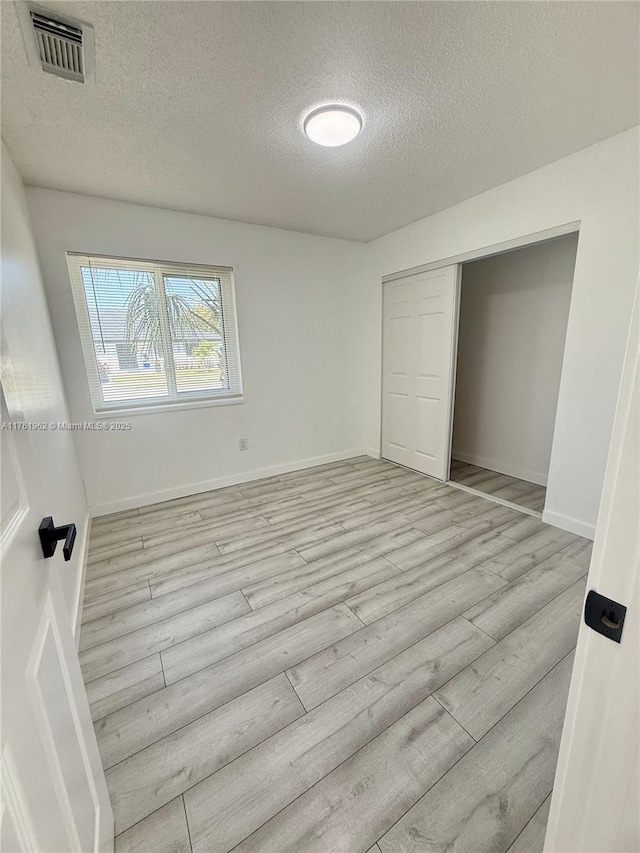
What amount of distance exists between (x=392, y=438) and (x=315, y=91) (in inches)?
125

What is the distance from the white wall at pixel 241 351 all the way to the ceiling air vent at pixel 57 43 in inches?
52.7

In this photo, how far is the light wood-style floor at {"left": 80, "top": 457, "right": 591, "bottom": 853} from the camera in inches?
41.4

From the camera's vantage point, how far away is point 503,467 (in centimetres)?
382

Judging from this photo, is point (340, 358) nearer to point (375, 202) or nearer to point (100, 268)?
point (375, 202)

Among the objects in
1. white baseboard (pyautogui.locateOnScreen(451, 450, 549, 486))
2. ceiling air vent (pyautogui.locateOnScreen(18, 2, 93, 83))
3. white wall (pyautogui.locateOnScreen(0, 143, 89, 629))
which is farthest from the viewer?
white baseboard (pyautogui.locateOnScreen(451, 450, 549, 486))

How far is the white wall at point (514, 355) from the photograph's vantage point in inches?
126

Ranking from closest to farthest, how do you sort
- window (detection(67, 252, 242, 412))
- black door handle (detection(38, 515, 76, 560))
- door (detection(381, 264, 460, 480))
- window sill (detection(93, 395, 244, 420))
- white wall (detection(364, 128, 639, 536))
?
black door handle (detection(38, 515, 76, 560)) → white wall (detection(364, 128, 639, 536)) → window (detection(67, 252, 242, 412)) → window sill (detection(93, 395, 244, 420)) → door (detection(381, 264, 460, 480))

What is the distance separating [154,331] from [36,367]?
131 cm

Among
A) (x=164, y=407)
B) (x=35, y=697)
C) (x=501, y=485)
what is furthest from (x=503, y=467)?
(x=35, y=697)

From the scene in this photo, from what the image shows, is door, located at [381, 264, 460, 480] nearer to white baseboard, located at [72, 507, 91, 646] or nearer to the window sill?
the window sill

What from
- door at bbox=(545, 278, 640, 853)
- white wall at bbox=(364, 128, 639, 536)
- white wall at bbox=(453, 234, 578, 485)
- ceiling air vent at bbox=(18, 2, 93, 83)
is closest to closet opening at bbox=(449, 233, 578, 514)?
white wall at bbox=(453, 234, 578, 485)

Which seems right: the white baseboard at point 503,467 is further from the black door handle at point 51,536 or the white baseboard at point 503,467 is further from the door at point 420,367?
the black door handle at point 51,536

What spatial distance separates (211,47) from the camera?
54.6 inches

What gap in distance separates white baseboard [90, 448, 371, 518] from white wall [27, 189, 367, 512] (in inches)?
0.5
